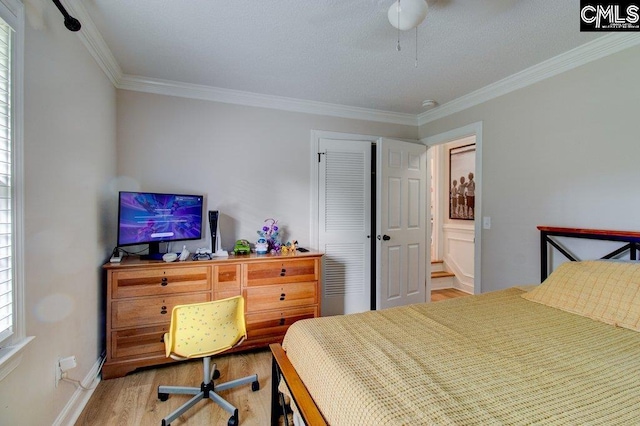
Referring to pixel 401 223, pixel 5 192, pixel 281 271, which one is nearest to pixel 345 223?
pixel 401 223

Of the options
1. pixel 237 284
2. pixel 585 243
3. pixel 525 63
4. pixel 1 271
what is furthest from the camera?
pixel 237 284

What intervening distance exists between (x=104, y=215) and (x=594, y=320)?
337 cm

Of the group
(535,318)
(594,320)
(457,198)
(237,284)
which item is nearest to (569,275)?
(594,320)

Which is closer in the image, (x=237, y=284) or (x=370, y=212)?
(x=237, y=284)

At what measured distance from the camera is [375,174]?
3467mm

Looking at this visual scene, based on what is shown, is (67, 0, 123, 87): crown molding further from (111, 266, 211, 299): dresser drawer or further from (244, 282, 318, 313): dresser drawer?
(244, 282, 318, 313): dresser drawer

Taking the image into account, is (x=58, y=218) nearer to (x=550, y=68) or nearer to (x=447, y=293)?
(x=550, y=68)

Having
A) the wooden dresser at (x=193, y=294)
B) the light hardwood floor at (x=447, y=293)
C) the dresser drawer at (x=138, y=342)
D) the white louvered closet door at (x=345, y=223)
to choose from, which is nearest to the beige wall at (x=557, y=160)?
the white louvered closet door at (x=345, y=223)

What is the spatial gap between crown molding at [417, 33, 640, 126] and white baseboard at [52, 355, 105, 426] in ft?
13.0

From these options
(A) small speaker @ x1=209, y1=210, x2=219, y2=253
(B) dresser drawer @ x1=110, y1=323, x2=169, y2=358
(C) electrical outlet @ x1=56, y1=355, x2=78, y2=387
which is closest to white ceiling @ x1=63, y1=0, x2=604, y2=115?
(A) small speaker @ x1=209, y1=210, x2=219, y2=253

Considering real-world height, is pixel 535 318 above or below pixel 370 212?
below

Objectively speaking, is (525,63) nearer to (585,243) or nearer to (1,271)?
(585,243)

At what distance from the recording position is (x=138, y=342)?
7.20 ft

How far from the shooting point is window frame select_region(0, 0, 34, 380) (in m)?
1.18
